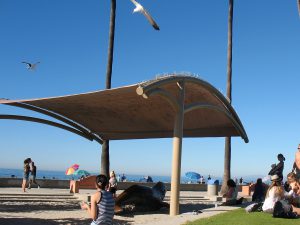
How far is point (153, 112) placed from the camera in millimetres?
20609

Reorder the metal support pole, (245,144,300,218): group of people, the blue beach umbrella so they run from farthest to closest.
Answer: the blue beach umbrella
the metal support pole
(245,144,300,218): group of people

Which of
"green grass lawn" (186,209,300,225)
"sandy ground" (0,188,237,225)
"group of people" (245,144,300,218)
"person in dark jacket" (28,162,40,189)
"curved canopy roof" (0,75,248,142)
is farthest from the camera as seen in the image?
"person in dark jacket" (28,162,40,189)

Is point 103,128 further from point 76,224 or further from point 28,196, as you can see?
point 76,224

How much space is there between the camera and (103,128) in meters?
25.3

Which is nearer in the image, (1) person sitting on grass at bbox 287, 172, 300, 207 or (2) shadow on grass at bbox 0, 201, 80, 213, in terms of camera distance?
(1) person sitting on grass at bbox 287, 172, 300, 207

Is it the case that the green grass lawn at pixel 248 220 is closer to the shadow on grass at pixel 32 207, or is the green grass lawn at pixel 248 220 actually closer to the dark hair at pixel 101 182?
the dark hair at pixel 101 182

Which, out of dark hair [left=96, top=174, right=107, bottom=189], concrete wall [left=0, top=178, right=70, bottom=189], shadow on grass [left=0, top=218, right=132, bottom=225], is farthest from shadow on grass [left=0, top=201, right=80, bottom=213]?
dark hair [left=96, top=174, right=107, bottom=189]

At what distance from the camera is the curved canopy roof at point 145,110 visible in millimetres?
16203

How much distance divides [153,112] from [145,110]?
0.53m

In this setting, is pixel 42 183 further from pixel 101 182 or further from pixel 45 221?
pixel 101 182

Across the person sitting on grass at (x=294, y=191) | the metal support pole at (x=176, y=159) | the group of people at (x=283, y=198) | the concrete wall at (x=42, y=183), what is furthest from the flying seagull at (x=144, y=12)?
the concrete wall at (x=42, y=183)

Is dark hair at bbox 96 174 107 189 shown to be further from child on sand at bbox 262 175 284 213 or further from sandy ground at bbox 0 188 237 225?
child on sand at bbox 262 175 284 213

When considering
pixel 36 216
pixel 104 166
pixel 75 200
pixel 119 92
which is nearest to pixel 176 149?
pixel 119 92

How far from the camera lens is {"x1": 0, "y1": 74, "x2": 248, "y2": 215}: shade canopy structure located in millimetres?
15695
